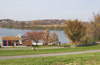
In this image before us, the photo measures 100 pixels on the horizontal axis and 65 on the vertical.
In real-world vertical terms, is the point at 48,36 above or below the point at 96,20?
below

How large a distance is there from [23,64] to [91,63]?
4.48 metres

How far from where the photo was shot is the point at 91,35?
54688 mm

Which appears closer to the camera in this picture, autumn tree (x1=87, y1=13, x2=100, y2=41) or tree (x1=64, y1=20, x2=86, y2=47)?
tree (x1=64, y1=20, x2=86, y2=47)

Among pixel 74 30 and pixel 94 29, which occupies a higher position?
pixel 94 29

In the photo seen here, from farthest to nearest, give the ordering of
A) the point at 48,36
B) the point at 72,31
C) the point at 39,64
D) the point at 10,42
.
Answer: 1. the point at 48,36
2. the point at 10,42
3. the point at 72,31
4. the point at 39,64

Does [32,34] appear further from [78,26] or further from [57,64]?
[57,64]

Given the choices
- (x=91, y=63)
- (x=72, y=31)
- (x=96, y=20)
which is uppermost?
(x=96, y=20)

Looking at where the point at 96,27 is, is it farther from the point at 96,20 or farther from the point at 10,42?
the point at 10,42

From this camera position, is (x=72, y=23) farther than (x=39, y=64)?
Yes

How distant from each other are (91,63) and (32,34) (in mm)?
47825

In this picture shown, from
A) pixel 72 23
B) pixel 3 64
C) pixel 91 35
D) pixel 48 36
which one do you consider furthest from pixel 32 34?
pixel 3 64

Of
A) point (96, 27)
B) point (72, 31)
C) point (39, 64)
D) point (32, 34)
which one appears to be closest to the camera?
point (39, 64)

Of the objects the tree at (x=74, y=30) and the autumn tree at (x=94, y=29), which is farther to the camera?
the autumn tree at (x=94, y=29)

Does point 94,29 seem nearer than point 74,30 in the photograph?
No
